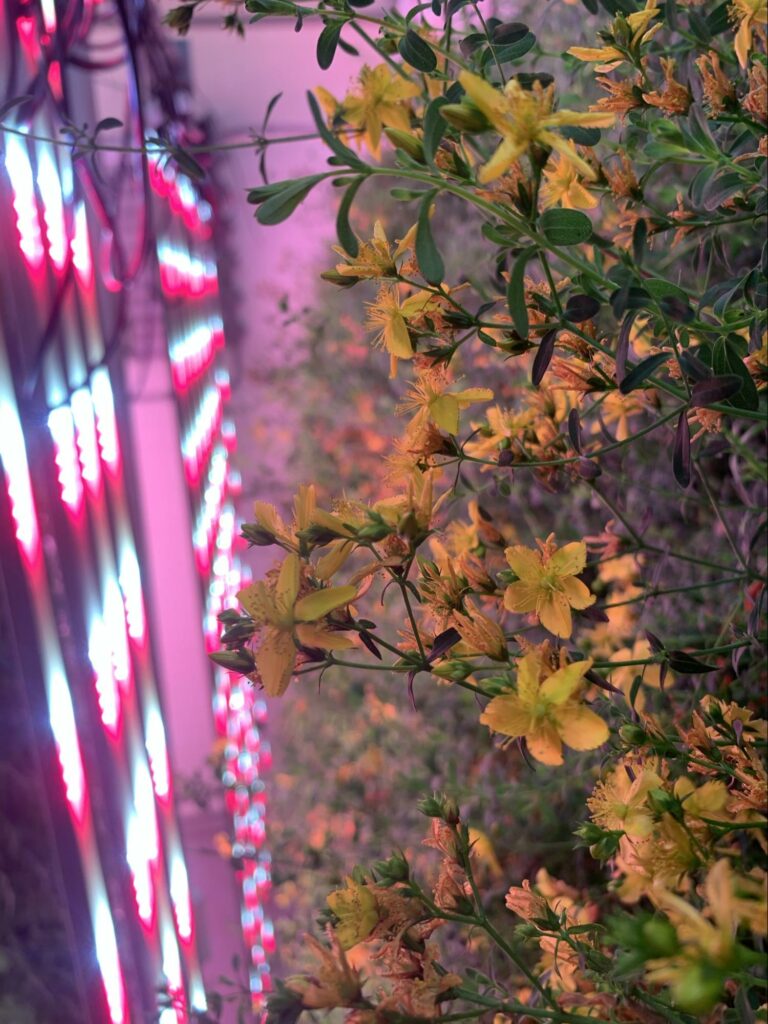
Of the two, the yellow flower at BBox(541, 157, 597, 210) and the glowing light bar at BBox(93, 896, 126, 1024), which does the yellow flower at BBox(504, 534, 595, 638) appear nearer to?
the yellow flower at BBox(541, 157, 597, 210)

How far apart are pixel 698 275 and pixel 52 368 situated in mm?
702

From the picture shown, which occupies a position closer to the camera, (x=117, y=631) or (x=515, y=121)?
(x=515, y=121)

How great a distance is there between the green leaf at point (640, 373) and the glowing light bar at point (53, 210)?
848 millimetres

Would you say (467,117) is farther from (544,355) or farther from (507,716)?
(507,716)

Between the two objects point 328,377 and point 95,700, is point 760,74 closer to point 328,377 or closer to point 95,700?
point 95,700

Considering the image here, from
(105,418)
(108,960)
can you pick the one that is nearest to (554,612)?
(108,960)

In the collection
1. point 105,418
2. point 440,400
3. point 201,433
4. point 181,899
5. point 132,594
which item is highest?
point 440,400

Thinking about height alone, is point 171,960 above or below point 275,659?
below

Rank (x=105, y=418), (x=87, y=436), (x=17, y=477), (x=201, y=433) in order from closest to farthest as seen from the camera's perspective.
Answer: (x=17, y=477) → (x=87, y=436) → (x=105, y=418) → (x=201, y=433)

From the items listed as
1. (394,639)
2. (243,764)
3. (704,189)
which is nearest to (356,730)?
(394,639)

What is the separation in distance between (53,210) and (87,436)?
27cm

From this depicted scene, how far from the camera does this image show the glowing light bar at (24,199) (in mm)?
1053

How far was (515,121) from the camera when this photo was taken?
424 mm

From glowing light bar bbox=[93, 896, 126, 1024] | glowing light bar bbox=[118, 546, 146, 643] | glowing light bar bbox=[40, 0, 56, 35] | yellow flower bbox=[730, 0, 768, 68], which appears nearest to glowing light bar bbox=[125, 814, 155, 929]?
glowing light bar bbox=[93, 896, 126, 1024]
